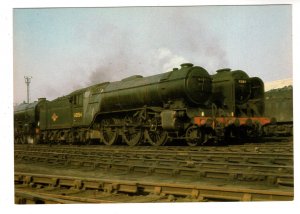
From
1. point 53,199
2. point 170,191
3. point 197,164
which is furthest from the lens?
point 197,164

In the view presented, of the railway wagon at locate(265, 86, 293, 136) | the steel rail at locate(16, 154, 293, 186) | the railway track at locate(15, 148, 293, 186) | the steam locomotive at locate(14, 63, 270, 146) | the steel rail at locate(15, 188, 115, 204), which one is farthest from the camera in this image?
the railway wagon at locate(265, 86, 293, 136)

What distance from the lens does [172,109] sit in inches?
494

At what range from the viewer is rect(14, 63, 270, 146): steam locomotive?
1237 centimetres

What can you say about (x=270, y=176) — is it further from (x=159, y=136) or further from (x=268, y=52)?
(x=159, y=136)

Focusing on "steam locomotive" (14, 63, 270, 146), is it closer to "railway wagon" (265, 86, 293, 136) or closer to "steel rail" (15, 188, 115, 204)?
"railway wagon" (265, 86, 293, 136)

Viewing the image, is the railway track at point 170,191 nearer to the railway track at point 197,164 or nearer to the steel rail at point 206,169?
the steel rail at point 206,169

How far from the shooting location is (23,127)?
19.4 metres

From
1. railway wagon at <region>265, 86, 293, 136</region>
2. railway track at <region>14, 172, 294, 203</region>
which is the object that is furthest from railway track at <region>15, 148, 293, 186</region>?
railway wagon at <region>265, 86, 293, 136</region>

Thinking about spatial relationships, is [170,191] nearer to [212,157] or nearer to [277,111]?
[212,157]

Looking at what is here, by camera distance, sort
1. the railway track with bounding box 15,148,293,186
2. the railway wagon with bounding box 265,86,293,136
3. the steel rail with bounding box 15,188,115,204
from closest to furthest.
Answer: the steel rail with bounding box 15,188,115,204
the railway track with bounding box 15,148,293,186
the railway wagon with bounding box 265,86,293,136

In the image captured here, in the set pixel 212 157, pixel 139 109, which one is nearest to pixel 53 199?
pixel 212 157

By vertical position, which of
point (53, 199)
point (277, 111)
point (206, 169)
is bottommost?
point (53, 199)

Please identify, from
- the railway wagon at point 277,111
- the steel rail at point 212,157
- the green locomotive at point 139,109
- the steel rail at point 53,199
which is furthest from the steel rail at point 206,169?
the railway wagon at point 277,111

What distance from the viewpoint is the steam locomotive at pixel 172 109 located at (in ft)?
40.6
